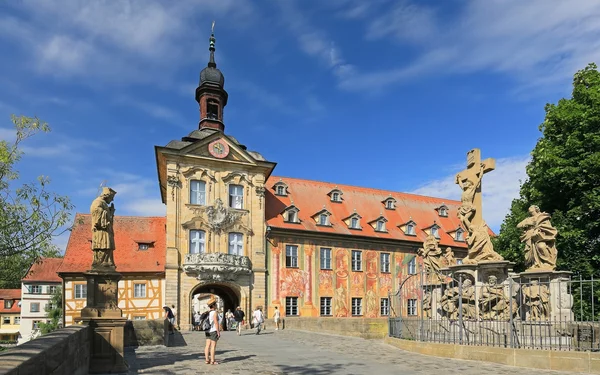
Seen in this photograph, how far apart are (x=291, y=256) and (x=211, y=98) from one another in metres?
12.4

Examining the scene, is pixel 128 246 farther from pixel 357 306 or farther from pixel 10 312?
pixel 10 312

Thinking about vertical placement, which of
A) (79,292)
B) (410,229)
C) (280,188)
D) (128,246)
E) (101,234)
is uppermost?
(280,188)

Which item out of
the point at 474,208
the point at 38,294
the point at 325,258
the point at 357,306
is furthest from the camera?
the point at 38,294

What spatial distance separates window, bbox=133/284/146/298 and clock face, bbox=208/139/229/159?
9214mm

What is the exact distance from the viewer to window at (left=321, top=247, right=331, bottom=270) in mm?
35406

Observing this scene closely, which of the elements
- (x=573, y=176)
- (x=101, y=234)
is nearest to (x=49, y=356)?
(x=101, y=234)

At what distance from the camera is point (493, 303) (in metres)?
12.8

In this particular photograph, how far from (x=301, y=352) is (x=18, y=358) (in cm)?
1088

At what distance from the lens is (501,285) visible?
40.0 ft

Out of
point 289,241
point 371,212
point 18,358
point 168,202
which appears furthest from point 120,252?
point 18,358

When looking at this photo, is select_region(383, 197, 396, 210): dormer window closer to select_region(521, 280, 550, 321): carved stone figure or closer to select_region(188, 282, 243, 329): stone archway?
select_region(188, 282, 243, 329): stone archway

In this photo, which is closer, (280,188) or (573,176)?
(573,176)

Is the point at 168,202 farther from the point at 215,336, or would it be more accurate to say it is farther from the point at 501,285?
the point at 501,285

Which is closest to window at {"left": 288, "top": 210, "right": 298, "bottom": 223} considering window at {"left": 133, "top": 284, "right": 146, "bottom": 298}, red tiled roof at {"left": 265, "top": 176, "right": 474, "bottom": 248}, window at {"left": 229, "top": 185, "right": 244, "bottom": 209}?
red tiled roof at {"left": 265, "top": 176, "right": 474, "bottom": 248}
